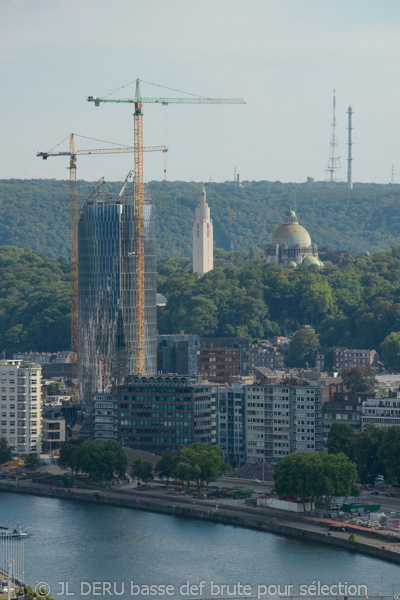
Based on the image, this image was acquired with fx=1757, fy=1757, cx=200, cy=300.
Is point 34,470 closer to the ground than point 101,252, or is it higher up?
closer to the ground

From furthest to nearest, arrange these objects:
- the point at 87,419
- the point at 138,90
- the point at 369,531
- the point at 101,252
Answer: the point at 138,90, the point at 101,252, the point at 87,419, the point at 369,531

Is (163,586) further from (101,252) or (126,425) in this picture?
(101,252)

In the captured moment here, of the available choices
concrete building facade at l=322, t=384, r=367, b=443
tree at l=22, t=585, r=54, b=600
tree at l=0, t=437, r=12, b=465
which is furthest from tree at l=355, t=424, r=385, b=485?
tree at l=22, t=585, r=54, b=600

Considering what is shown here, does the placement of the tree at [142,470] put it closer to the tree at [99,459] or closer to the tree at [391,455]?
the tree at [99,459]

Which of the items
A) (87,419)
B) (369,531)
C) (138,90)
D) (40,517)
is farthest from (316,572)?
(138,90)

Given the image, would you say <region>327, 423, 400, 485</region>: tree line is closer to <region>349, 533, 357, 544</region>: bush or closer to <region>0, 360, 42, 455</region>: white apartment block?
<region>349, 533, 357, 544</region>: bush

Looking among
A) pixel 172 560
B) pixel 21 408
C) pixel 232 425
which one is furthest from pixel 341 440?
pixel 21 408
